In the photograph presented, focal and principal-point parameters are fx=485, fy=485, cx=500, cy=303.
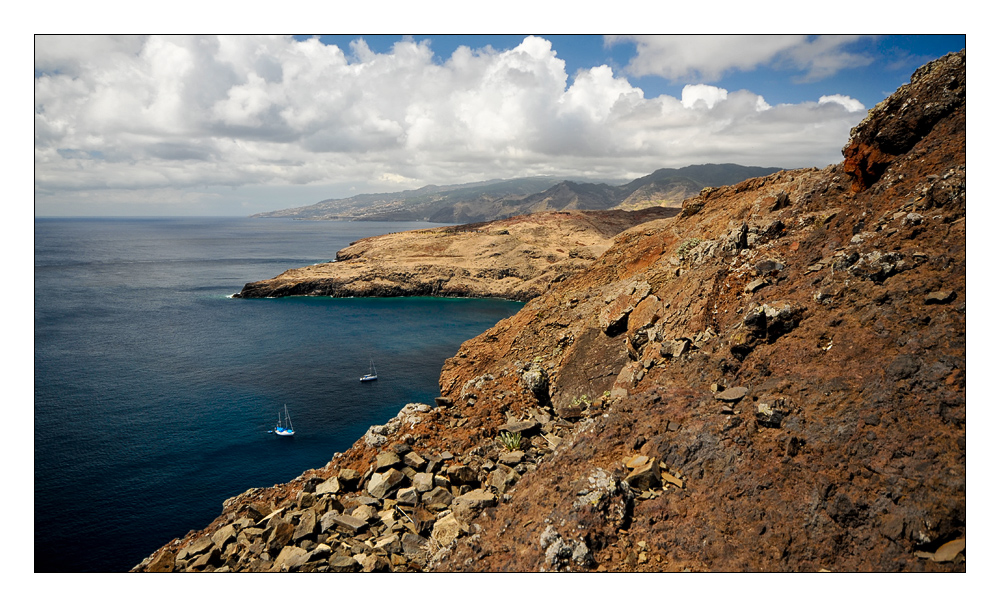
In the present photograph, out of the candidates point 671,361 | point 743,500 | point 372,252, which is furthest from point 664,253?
point 372,252

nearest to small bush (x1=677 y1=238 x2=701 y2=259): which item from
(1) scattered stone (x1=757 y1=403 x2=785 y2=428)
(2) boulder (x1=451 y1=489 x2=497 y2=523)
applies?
(1) scattered stone (x1=757 y1=403 x2=785 y2=428)

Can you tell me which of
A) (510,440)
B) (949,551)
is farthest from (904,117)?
(510,440)

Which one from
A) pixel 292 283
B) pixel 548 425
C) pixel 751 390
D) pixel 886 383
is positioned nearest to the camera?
pixel 886 383

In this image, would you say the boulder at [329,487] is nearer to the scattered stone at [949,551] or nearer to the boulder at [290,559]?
the boulder at [290,559]

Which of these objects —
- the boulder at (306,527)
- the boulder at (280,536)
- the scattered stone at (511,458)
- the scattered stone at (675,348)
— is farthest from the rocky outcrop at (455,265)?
the boulder at (280,536)

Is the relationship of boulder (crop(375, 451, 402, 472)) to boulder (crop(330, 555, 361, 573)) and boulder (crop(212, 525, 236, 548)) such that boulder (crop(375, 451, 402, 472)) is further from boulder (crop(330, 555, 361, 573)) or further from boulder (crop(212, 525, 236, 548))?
boulder (crop(212, 525, 236, 548))

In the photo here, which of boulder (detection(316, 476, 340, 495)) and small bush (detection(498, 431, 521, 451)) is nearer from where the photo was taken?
boulder (detection(316, 476, 340, 495))
